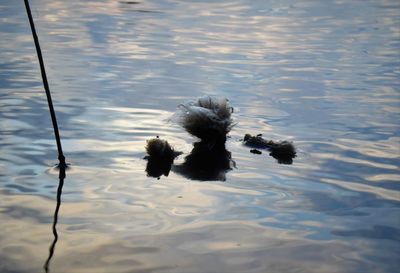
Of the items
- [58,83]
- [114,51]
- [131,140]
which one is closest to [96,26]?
[114,51]

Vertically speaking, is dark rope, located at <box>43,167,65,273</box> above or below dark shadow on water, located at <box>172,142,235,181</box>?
above

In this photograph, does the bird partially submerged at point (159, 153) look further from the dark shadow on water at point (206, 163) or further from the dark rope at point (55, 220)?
the dark rope at point (55, 220)

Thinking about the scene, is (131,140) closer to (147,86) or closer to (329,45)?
(147,86)

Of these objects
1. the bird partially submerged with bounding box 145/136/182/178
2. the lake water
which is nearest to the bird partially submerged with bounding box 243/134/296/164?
the lake water

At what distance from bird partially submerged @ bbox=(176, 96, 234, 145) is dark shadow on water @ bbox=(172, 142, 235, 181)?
0.06 meters

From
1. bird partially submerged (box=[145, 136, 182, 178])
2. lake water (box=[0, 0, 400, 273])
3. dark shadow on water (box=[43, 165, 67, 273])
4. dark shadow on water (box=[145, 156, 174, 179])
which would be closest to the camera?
dark shadow on water (box=[43, 165, 67, 273])

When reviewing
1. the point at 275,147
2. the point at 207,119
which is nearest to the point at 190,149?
the point at 207,119

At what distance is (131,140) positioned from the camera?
12.7 ft

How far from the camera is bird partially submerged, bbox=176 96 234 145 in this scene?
371cm

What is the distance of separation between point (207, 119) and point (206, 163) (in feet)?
0.99

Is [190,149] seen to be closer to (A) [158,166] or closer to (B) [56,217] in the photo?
(A) [158,166]

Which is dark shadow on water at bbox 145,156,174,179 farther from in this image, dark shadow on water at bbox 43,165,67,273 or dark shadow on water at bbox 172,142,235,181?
dark shadow on water at bbox 43,165,67,273

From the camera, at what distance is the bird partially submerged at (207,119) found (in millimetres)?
3707

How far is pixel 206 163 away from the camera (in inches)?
138
